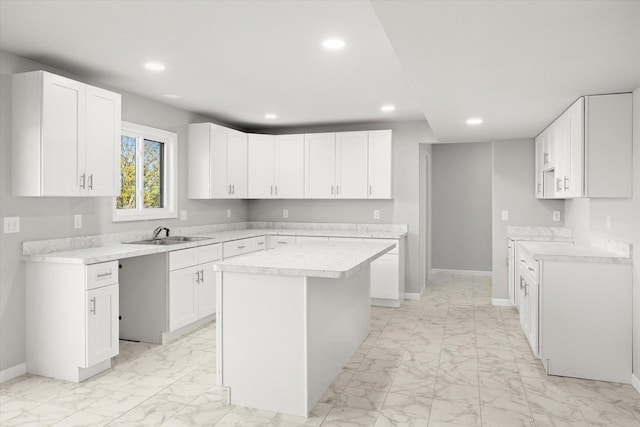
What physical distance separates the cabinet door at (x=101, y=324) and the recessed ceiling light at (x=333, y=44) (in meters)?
2.43

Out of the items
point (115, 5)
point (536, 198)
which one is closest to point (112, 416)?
point (115, 5)

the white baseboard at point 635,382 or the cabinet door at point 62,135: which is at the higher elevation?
the cabinet door at point 62,135

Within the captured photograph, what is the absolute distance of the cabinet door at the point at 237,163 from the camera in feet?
18.7

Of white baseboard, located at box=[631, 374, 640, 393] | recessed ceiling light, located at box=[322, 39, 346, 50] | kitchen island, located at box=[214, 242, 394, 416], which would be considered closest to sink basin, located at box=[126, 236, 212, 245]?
kitchen island, located at box=[214, 242, 394, 416]

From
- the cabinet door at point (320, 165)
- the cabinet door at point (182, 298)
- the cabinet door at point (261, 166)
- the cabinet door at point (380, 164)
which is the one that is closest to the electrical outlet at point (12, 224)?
the cabinet door at point (182, 298)

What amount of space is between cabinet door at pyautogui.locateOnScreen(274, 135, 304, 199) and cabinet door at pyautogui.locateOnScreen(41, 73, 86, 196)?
3073mm

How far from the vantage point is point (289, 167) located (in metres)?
6.25

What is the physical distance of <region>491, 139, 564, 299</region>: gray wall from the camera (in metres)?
5.49

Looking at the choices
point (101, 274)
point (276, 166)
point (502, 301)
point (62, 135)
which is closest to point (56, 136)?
point (62, 135)

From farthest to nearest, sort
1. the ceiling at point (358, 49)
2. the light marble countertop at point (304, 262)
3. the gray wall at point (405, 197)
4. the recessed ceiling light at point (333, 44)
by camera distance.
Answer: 1. the gray wall at point (405, 197)
2. the recessed ceiling light at point (333, 44)
3. the light marble countertop at point (304, 262)
4. the ceiling at point (358, 49)

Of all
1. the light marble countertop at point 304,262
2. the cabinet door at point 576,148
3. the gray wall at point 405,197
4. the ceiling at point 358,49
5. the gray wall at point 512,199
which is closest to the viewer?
the ceiling at point 358,49

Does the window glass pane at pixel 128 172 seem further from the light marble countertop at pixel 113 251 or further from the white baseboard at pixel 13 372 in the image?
the white baseboard at pixel 13 372

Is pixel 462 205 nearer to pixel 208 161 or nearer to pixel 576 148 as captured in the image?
pixel 576 148

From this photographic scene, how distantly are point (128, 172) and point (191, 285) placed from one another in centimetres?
138
